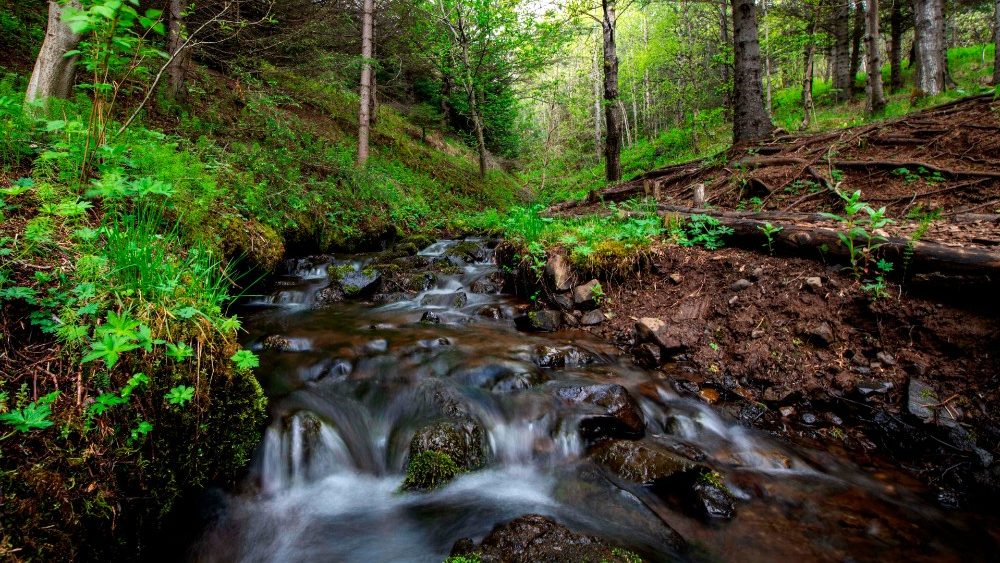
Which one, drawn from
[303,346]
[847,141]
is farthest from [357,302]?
[847,141]

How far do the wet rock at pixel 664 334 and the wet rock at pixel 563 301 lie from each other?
1071mm

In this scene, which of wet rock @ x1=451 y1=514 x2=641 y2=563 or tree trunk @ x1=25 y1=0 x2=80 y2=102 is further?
tree trunk @ x1=25 y1=0 x2=80 y2=102

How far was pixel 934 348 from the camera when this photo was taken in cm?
335

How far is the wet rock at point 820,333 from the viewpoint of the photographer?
3.80 metres

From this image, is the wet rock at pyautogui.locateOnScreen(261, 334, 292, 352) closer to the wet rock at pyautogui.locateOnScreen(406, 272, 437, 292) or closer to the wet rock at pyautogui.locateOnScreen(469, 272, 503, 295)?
the wet rock at pyautogui.locateOnScreen(406, 272, 437, 292)

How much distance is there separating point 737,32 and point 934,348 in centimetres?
792

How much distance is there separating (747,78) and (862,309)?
6.78m

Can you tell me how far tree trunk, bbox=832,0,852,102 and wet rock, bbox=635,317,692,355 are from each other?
1754cm

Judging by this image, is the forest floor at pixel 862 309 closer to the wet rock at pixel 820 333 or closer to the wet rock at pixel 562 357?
the wet rock at pixel 820 333

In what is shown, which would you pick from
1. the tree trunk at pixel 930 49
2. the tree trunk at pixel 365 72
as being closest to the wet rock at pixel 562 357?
the tree trunk at pixel 365 72

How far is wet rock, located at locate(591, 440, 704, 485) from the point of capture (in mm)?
3055

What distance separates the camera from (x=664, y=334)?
469 cm

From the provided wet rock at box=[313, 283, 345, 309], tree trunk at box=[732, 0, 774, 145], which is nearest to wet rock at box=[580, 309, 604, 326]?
wet rock at box=[313, 283, 345, 309]

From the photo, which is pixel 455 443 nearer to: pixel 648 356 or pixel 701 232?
pixel 648 356
